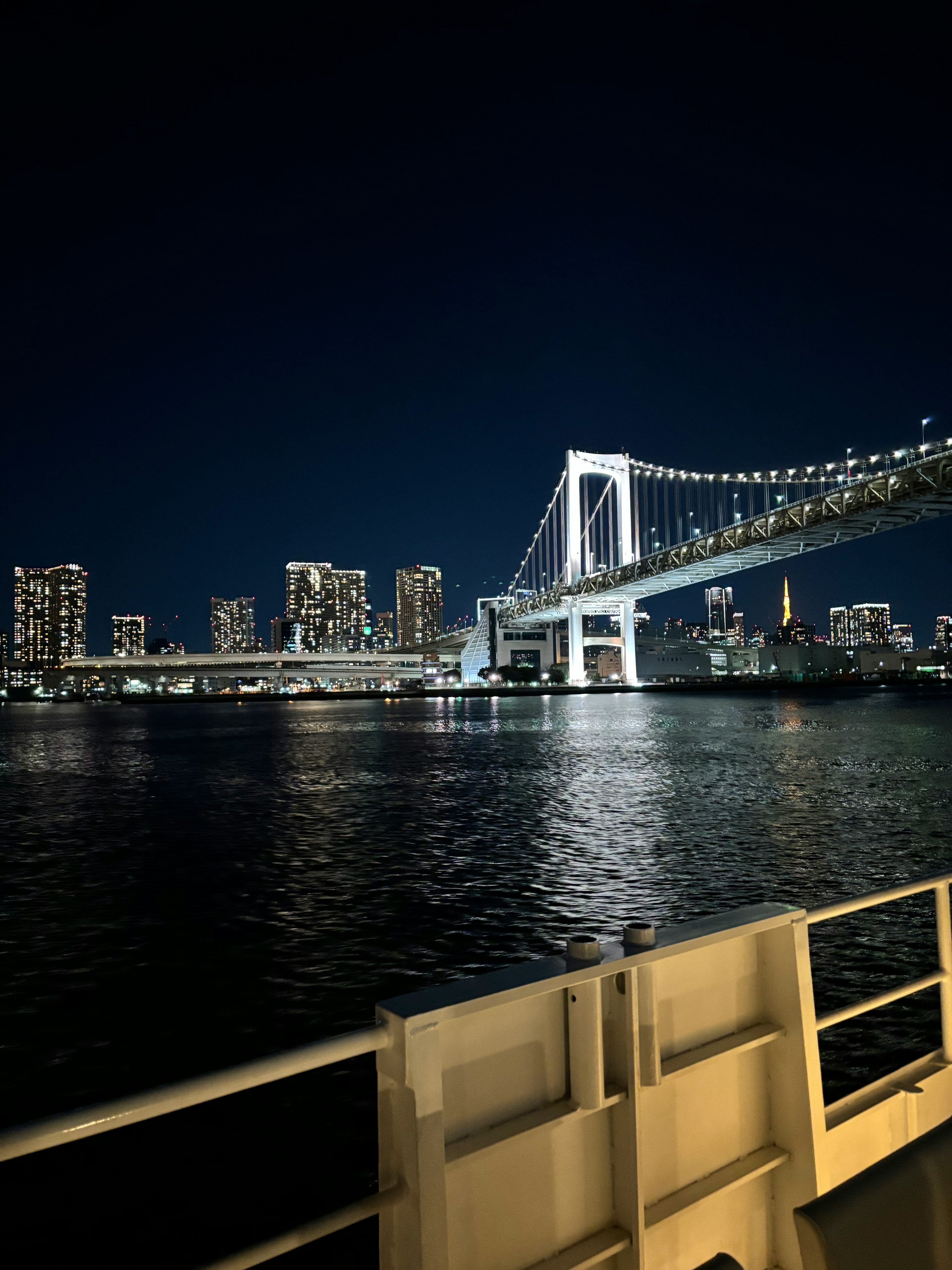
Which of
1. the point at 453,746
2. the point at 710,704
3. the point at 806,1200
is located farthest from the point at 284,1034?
the point at 710,704

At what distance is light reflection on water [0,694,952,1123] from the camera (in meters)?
6.98

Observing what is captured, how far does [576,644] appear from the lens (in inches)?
3652

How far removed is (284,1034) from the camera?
6.48m

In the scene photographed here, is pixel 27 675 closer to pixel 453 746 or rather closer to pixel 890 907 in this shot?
pixel 453 746

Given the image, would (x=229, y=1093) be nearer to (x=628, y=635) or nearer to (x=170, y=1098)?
(x=170, y=1098)

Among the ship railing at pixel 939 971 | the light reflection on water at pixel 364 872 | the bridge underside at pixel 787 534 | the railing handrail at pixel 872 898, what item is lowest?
the light reflection on water at pixel 364 872

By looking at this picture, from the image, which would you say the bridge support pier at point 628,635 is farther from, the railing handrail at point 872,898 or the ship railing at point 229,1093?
the ship railing at point 229,1093

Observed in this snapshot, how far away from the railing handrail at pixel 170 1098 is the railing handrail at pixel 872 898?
4.42 feet

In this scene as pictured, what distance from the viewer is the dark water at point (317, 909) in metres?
4.90

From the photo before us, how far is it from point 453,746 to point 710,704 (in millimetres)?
43366

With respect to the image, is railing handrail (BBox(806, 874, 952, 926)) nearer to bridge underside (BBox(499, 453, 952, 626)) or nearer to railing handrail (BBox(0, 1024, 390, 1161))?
railing handrail (BBox(0, 1024, 390, 1161))

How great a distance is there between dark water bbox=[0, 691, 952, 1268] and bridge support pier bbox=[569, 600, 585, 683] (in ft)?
198

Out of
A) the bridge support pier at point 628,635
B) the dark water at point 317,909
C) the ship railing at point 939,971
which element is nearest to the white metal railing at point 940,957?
the ship railing at point 939,971

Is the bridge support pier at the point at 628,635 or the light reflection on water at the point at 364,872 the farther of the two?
the bridge support pier at the point at 628,635
